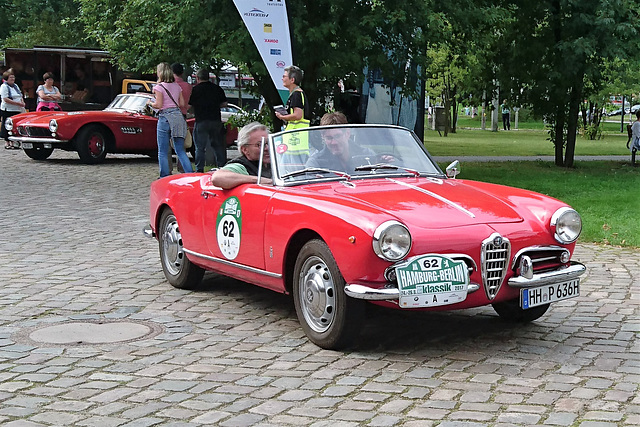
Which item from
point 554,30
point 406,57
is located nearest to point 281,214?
point 406,57

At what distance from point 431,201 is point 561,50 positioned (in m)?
15.2

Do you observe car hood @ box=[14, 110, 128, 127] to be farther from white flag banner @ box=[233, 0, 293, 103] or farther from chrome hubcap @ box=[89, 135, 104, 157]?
white flag banner @ box=[233, 0, 293, 103]

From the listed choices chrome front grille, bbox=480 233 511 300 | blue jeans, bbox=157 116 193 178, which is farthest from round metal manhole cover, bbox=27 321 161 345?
blue jeans, bbox=157 116 193 178

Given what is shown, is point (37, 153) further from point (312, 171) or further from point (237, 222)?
point (312, 171)

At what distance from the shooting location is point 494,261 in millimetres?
6031

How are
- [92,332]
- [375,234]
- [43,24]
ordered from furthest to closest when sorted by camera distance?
1. [43,24]
2. [92,332]
3. [375,234]

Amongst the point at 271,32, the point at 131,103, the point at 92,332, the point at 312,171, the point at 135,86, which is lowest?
the point at 92,332

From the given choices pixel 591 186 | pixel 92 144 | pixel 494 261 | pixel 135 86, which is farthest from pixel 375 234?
pixel 135 86

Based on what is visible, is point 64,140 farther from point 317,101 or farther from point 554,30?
point 554,30

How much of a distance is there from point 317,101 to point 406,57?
2.42 m

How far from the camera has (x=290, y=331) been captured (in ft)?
22.2

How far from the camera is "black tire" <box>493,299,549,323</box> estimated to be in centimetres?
685

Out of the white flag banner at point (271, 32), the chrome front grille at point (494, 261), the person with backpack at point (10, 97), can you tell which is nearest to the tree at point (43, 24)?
the person with backpack at point (10, 97)

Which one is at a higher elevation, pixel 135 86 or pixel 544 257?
pixel 135 86
